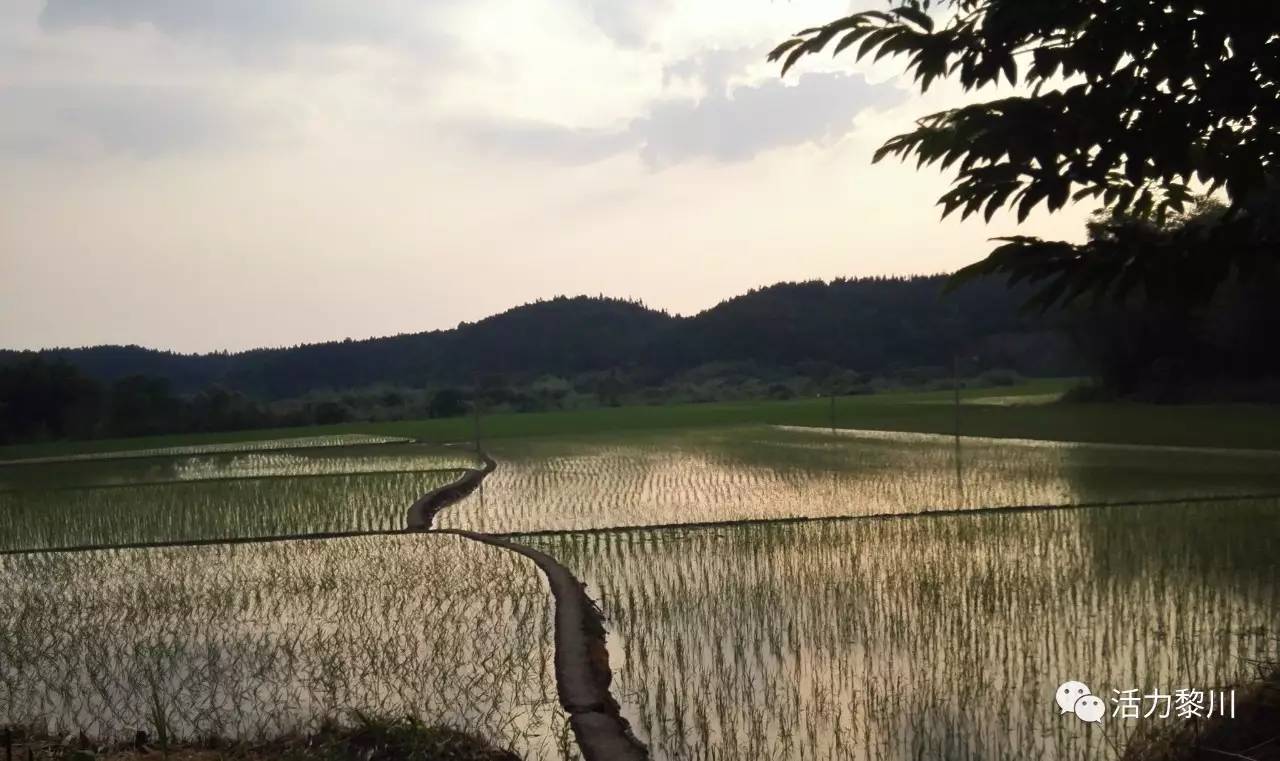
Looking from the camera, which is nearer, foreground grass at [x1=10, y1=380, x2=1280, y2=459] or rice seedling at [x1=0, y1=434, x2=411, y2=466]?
foreground grass at [x1=10, y1=380, x2=1280, y2=459]

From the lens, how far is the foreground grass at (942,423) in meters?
19.8

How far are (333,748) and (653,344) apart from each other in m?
74.3

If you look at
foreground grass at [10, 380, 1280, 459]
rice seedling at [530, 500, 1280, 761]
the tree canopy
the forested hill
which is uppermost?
the forested hill

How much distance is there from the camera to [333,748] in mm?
4211

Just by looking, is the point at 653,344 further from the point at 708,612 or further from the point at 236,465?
the point at 708,612

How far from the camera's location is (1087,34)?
3346 mm

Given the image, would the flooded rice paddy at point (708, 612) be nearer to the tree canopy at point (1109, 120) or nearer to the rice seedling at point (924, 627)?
the rice seedling at point (924, 627)

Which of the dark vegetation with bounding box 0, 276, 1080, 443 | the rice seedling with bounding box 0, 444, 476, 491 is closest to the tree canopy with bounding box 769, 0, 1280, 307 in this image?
the rice seedling with bounding box 0, 444, 476, 491

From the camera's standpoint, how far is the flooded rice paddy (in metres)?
4.77

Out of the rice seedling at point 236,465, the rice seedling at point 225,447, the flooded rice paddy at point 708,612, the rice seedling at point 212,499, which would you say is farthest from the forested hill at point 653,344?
the flooded rice paddy at point 708,612

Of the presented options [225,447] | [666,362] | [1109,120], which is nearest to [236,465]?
[225,447]

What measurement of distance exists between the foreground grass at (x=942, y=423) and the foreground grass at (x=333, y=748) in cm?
1602

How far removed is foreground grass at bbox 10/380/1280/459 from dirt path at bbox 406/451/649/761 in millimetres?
13384

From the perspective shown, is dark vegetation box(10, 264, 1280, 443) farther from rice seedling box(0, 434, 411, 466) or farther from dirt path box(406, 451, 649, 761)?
dirt path box(406, 451, 649, 761)
